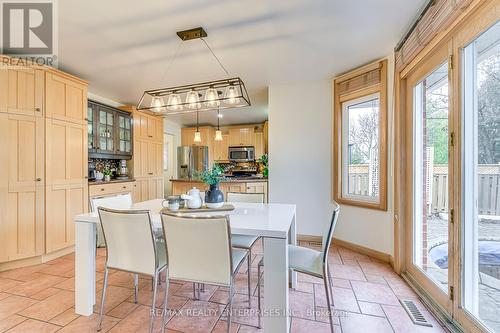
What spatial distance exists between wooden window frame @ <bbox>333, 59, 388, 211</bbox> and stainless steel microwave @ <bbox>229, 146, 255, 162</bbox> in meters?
3.28

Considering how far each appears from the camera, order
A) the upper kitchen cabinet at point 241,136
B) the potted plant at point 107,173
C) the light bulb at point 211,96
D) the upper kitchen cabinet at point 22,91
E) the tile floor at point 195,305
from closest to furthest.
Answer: the tile floor at point 195,305, the light bulb at point 211,96, the upper kitchen cabinet at point 22,91, the potted plant at point 107,173, the upper kitchen cabinet at point 241,136

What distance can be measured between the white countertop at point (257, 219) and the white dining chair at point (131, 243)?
13 centimetres

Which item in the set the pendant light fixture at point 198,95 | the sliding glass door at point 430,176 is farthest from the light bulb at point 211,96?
the sliding glass door at point 430,176

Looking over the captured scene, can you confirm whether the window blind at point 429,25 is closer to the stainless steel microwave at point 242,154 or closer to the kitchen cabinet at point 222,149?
the stainless steel microwave at point 242,154

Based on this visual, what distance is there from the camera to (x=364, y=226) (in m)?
3.04

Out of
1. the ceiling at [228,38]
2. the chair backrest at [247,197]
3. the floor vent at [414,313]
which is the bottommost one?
the floor vent at [414,313]

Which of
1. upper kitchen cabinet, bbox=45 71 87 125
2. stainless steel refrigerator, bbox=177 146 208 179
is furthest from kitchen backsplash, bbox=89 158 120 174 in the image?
stainless steel refrigerator, bbox=177 146 208 179

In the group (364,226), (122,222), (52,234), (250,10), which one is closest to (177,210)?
(122,222)

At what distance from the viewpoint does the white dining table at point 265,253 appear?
1428 millimetres

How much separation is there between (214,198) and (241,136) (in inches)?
185

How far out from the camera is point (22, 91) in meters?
2.62

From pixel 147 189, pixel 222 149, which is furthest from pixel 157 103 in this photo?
pixel 222 149

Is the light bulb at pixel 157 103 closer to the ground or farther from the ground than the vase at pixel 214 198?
farther from the ground

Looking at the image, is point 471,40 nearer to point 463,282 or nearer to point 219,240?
point 463,282
